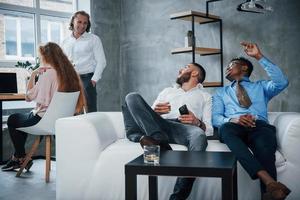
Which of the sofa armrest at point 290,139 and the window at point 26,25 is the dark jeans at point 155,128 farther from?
the window at point 26,25

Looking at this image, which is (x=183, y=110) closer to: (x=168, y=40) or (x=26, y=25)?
(x=168, y=40)

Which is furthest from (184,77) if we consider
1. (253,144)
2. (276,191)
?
(276,191)

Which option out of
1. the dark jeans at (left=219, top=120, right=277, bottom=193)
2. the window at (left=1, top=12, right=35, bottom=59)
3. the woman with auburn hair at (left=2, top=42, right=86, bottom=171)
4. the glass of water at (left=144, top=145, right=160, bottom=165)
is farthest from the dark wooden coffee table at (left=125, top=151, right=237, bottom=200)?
the window at (left=1, top=12, right=35, bottom=59)

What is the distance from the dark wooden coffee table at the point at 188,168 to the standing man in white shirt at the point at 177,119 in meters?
0.34

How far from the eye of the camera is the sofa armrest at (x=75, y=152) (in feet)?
9.00

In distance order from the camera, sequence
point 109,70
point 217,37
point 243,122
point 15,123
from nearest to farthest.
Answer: point 243,122 < point 15,123 < point 217,37 < point 109,70

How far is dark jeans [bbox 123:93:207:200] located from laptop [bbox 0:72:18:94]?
1857 millimetres

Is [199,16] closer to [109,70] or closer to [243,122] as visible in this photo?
[109,70]

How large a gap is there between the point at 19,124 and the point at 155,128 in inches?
63.4

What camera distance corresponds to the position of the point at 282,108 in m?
4.50

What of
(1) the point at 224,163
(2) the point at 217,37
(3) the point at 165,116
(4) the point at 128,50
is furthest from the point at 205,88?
(1) the point at 224,163

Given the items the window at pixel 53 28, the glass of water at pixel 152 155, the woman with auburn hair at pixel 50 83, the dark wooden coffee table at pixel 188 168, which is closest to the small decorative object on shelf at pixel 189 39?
the woman with auburn hair at pixel 50 83

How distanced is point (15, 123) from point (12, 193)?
83 centimetres

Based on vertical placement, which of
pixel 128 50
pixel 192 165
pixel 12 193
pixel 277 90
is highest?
pixel 128 50
